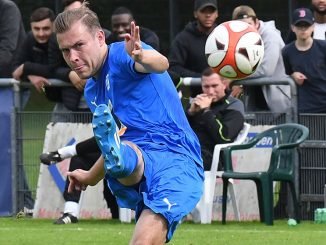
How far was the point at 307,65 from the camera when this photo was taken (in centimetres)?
1262

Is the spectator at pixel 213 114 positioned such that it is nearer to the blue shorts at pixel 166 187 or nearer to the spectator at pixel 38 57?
the spectator at pixel 38 57

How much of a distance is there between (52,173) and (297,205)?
2829mm

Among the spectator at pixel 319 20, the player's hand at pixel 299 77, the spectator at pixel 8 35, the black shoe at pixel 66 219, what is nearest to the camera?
the black shoe at pixel 66 219

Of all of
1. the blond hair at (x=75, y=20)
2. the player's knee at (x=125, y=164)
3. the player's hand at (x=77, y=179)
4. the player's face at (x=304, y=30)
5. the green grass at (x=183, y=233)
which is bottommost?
the green grass at (x=183, y=233)

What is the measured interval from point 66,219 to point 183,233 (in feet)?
5.62

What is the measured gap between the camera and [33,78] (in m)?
13.0

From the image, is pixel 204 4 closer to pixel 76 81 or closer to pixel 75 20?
pixel 76 81

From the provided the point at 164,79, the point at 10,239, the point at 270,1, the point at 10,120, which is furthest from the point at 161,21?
the point at 164,79

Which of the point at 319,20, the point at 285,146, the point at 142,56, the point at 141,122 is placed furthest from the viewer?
the point at 319,20

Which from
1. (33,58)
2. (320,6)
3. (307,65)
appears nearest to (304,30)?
(307,65)

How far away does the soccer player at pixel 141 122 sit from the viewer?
6738 millimetres

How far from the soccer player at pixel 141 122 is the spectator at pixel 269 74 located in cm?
554

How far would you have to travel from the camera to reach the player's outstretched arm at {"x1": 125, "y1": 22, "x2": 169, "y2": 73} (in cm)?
668

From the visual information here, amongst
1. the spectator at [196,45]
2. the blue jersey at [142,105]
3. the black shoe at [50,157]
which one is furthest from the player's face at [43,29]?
the blue jersey at [142,105]
